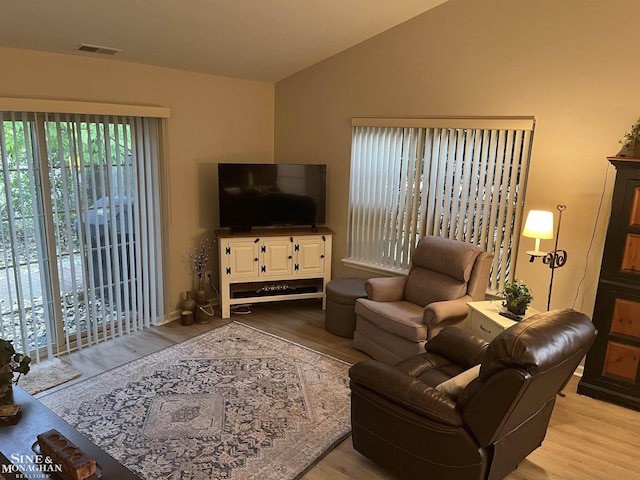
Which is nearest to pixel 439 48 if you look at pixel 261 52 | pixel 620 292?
pixel 261 52

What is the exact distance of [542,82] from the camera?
3.93 meters

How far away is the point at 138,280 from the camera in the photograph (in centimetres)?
466

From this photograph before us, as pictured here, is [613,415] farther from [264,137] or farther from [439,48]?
[264,137]

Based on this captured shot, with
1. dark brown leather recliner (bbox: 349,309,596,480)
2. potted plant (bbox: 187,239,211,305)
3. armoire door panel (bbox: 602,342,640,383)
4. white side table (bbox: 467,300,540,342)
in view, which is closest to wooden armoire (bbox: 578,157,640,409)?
armoire door panel (bbox: 602,342,640,383)

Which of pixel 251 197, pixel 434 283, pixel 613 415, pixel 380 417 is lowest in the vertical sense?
pixel 613 415

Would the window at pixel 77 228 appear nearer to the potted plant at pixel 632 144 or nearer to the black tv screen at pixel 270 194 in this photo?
Result: the black tv screen at pixel 270 194

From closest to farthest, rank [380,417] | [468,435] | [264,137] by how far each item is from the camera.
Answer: [468,435]
[380,417]
[264,137]

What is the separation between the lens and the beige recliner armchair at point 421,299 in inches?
152

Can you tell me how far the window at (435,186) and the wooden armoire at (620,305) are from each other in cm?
83

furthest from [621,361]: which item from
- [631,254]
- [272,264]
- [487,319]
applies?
Answer: [272,264]

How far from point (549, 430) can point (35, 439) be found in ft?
10.1

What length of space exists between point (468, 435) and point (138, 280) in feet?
11.2

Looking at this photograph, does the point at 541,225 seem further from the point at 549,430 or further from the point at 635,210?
the point at 549,430

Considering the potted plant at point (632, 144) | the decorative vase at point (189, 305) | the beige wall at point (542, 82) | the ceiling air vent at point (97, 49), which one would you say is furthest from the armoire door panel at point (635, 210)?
the ceiling air vent at point (97, 49)
